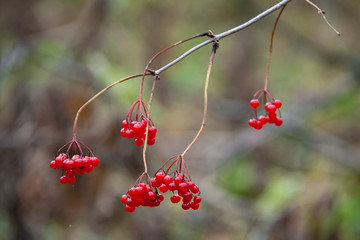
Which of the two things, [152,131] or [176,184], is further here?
[152,131]

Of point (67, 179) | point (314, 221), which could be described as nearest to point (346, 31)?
point (314, 221)

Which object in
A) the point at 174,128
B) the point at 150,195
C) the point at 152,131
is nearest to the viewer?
the point at 150,195

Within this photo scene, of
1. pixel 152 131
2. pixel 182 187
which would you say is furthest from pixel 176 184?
pixel 152 131

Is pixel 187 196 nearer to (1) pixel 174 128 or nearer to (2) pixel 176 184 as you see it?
(2) pixel 176 184

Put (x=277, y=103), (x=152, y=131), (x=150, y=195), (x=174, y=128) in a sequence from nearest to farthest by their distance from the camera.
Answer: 1. (x=150, y=195)
2. (x=152, y=131)
3. (x=277, y=103)
4. (x=174, y=128)

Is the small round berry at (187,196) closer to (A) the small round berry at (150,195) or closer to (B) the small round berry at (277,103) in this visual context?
(A) the small round berry at (150,195)

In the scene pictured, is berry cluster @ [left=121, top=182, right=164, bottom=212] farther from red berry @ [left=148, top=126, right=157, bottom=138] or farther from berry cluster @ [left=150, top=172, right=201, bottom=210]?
red berry @ [left=148, top=126, right=157, bottom=138]

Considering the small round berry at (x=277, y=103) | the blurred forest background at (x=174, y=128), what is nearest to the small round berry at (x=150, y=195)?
the small round berry at (x=277, y=103)

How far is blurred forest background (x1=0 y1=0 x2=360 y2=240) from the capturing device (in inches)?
157

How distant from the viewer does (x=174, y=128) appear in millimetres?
8867

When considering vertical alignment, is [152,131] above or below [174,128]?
below

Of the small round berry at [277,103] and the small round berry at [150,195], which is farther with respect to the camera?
the small round berry at [277,103]

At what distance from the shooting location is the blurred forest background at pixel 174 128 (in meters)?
3.98

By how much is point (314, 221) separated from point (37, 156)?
2470 mm
